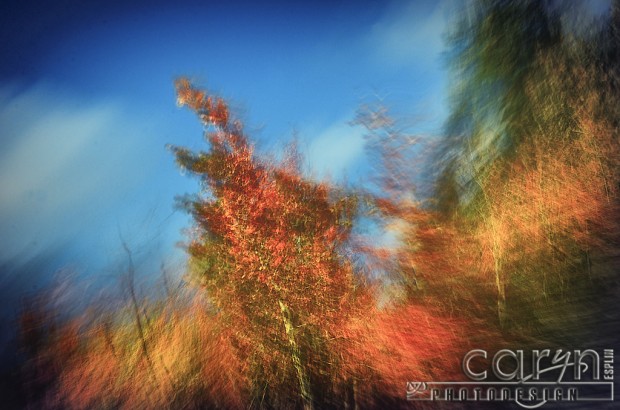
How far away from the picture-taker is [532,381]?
23.2 feet

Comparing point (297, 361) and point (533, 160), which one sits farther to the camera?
point (533, 160)

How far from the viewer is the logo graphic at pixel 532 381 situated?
6.78m

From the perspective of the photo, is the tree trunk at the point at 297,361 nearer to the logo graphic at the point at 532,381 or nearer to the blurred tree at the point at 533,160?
the logo graphic at the point at 532,381

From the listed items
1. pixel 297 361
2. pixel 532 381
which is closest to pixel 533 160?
pixel 532 381

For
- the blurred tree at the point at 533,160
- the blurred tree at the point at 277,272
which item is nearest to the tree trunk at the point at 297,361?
the blurred tree at the point at 277,272

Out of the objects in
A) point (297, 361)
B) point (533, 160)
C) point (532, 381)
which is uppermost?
point (533, 160)

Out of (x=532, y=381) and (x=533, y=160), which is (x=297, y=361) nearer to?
(x=532, y=381)

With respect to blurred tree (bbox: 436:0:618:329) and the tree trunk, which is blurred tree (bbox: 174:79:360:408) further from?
blurred tree (bbox: 436:0:618:329)

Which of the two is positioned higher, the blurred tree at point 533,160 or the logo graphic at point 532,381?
the blurred tree at point 533,160

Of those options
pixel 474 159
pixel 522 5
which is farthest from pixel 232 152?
pixel 522 5

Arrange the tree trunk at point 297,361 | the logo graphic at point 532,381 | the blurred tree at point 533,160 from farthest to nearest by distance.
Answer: the blurred tree at point 533,160
the tree trunk at point 297,361
the logo graphic at point 532,381

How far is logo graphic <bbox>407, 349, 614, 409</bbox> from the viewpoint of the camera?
22.2 feet

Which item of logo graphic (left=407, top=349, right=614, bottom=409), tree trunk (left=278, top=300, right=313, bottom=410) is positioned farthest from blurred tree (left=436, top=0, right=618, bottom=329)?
tree trunk (left=278, top=300, right=313, bottom=410)

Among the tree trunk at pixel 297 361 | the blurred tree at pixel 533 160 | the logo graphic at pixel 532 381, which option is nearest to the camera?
the logo graphic at pixel 532 381
